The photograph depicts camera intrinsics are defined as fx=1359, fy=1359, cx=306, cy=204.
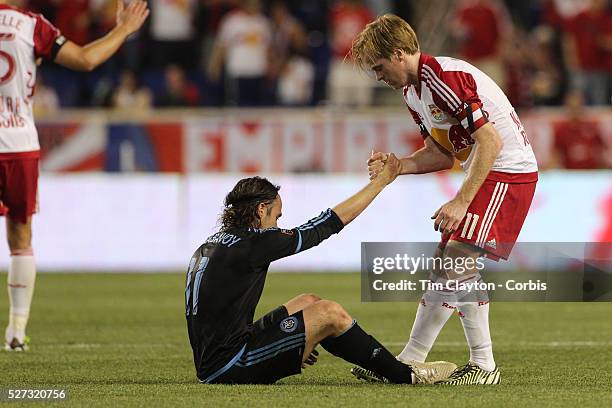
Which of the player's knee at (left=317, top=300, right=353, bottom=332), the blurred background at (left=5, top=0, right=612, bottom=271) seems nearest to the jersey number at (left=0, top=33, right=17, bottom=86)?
the player's knee at (left=317, top=300, right=353, bottom=332)

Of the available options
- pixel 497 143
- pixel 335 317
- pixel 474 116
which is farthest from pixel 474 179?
pixel 335 317

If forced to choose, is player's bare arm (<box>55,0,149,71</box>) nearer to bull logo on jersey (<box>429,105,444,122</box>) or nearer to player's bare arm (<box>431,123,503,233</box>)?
bull logo on jersey (<box>429,105,444,122</box>)

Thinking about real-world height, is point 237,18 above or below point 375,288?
above

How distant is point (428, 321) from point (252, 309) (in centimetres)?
101

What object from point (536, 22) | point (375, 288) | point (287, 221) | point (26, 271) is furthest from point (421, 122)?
point (536, 22)

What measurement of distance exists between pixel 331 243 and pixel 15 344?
7.01 meters

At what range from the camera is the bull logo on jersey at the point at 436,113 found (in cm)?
720

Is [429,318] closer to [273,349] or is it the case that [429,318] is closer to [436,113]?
[273,349]

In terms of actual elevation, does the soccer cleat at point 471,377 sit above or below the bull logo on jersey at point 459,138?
below

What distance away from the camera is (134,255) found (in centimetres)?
1586

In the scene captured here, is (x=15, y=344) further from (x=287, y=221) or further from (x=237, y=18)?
(x=237, y=18)

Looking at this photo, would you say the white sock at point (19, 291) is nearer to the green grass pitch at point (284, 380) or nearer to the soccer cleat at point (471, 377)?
the green grass pitch at point (284, 380)

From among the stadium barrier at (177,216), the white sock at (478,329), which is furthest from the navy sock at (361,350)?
the stadium barrier at (177,216)

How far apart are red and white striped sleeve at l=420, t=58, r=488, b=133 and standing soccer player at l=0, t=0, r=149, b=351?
2.37 m
